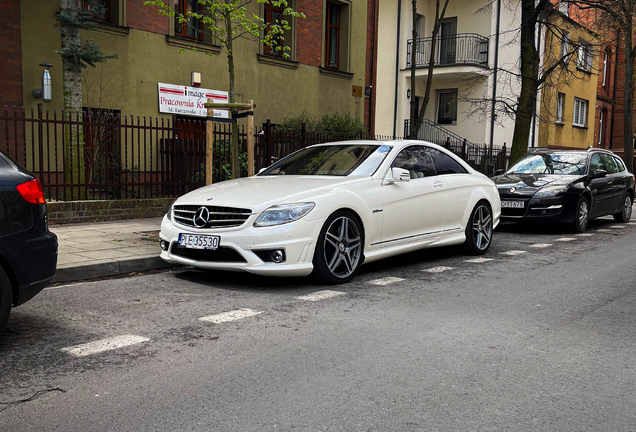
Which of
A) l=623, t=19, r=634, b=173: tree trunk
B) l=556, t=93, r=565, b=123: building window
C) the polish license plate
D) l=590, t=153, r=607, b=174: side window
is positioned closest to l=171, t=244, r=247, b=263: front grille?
the polish license plate

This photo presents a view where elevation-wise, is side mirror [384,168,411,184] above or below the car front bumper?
above

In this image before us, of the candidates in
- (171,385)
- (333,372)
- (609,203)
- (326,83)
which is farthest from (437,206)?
(326,83)

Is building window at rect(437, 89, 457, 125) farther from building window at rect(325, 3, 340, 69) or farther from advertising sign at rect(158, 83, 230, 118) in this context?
advertising sign at rect(158, 83, 230, 118)

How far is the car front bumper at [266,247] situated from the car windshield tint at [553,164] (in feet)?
25.0

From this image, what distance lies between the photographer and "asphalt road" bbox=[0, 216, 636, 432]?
3227 millimetres

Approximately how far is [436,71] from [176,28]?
44.5 feet

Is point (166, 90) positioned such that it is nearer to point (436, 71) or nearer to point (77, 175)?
point (77, 175)

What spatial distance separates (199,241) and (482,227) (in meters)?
4.32

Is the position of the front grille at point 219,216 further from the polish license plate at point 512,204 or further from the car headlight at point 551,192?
the car headlight at point 551,192

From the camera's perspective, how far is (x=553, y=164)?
485 inches

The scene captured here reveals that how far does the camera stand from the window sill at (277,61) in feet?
58.6

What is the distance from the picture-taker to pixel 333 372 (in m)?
3.87

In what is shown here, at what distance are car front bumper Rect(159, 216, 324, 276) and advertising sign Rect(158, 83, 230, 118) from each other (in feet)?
33.2

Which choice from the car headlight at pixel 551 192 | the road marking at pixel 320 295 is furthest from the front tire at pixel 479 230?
the road marking at pixel 320 295
